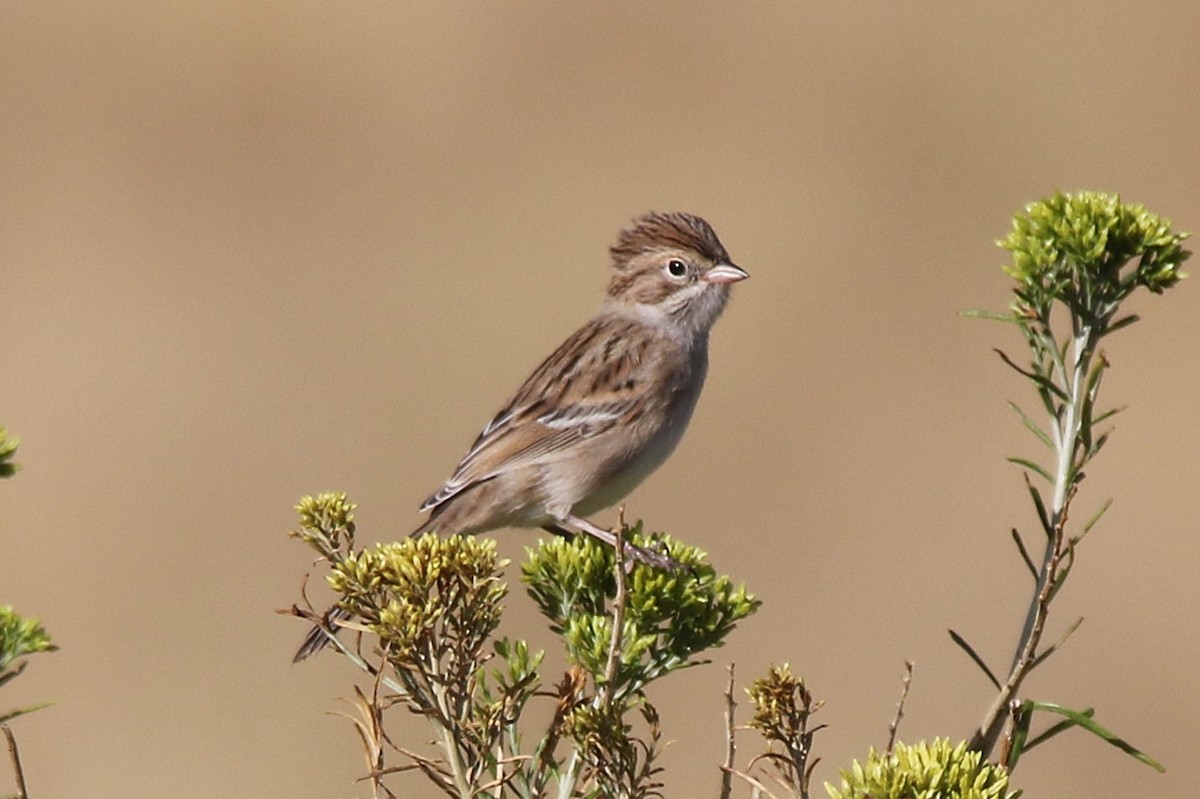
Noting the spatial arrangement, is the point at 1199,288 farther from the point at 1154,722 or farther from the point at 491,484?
the point at 491,484

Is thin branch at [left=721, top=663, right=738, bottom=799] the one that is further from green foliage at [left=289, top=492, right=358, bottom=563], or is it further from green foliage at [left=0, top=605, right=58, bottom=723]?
green foliage at [left=0, top=605, right=58, bottom=723]

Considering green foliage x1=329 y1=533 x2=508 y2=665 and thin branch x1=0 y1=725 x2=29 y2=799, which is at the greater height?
green foliage x1=329 y1=533 x2=508 y2=665

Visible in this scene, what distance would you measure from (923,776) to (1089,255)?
3.14 feet

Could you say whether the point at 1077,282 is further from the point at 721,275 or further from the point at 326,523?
the point at 721,275

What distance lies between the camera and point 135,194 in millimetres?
15008

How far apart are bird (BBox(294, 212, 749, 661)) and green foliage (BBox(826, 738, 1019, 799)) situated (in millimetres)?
3317

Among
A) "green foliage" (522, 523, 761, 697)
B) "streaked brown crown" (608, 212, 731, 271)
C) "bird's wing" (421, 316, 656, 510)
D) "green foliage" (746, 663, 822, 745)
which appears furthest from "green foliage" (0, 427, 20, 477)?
"streaked brown crown" (608, 212, 731, 271)

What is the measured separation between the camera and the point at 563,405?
18.4ft

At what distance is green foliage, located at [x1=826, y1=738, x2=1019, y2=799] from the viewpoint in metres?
1.68

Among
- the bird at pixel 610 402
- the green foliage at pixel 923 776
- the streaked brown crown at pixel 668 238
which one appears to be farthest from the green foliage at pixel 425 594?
the streaked brown crown at pixel 668 238

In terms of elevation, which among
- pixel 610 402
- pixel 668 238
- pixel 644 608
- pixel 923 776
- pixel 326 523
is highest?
pixel 668 238

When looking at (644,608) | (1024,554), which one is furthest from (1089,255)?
(644,608)

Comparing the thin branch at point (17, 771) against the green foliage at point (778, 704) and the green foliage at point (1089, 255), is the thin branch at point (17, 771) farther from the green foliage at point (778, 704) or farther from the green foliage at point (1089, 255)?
the green foliage at point (1089, 255)

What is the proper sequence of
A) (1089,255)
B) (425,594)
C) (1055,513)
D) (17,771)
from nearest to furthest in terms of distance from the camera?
(17,771), (425,594), (1055,513), (1089,255)
